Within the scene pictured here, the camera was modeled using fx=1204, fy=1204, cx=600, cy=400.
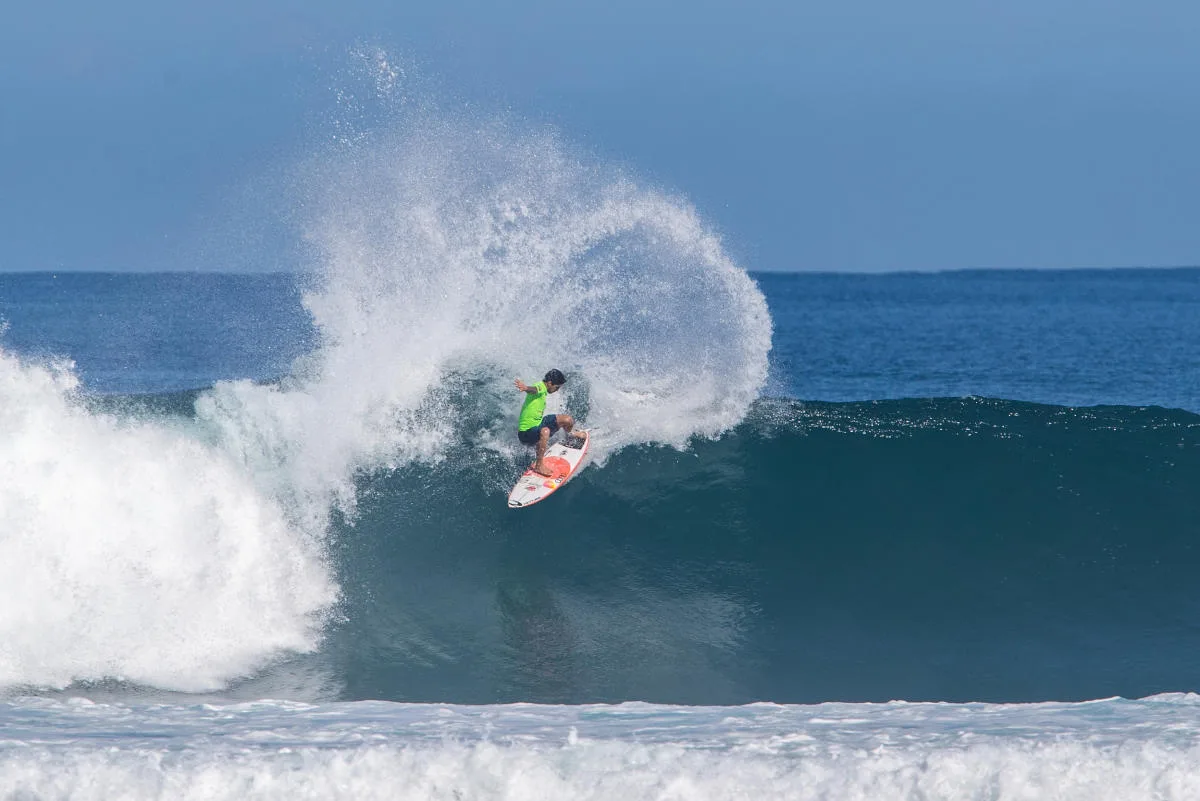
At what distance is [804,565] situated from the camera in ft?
37.6

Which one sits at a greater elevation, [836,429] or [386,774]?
[836,429]

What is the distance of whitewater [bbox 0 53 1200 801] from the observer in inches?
269

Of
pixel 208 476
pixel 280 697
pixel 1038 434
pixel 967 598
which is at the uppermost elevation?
pixel 1038 434

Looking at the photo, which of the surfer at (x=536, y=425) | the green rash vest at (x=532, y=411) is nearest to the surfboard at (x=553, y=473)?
the surfer at (x=536, y=425)

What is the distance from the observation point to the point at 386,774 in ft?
21.7

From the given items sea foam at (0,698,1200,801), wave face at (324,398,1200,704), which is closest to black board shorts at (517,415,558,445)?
wave face at (324,398,1200,704)

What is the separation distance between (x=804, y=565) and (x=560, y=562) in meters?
2.32

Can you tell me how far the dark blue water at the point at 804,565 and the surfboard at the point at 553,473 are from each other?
25cm

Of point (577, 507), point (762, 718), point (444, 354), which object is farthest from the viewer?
point (444, 354)

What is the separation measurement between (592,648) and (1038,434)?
23.4 feet

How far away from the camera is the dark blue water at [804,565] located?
371 inches

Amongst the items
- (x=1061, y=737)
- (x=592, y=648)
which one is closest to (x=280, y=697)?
(x=592, y=648)

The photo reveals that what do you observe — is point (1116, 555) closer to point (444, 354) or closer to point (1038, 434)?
point (1038, 434)

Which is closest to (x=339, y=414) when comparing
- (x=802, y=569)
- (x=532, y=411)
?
(x=532, y=411)
